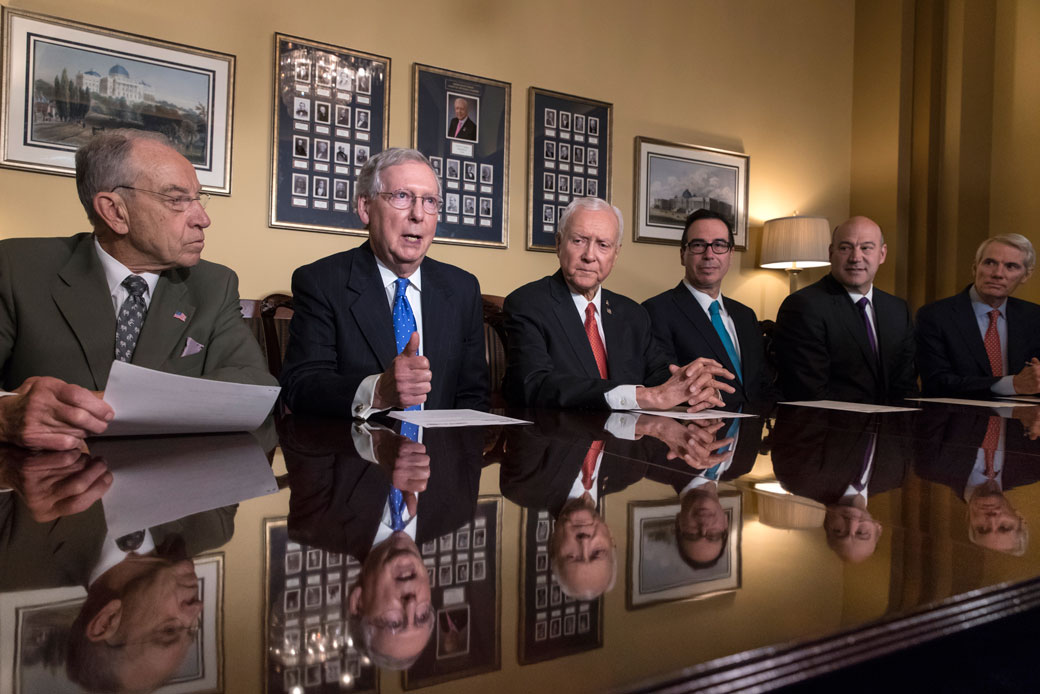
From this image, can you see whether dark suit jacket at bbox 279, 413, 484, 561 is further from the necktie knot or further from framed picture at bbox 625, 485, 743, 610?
the necktie knot

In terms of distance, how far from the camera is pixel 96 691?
353 millimetres

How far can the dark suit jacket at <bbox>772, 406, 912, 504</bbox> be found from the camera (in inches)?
36.8

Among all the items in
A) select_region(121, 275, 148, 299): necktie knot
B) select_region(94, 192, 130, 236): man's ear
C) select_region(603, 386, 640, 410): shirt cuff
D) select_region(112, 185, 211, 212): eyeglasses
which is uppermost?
select_region(112, 185, 211, 212): eyeglasses

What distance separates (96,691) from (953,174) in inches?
242

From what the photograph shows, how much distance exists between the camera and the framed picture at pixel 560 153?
15.6 ft

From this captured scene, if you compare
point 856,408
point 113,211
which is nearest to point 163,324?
point 113,211

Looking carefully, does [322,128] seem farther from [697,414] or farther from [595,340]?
[697,414]

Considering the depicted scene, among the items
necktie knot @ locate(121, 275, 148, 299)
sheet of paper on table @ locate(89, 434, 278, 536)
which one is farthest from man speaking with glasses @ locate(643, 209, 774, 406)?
sheet of paper on table @ locate(89, 434, 278, 536)

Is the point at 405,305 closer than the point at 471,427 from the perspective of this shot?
No

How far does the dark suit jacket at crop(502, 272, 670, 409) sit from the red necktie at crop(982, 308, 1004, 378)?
202 centimetres

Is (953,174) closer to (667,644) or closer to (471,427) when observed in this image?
(471,427)

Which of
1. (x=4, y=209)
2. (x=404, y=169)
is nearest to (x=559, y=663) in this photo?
(x=404, y=169)

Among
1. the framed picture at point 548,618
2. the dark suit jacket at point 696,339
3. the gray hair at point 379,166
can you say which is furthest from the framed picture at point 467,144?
the framed picture at point 548,618

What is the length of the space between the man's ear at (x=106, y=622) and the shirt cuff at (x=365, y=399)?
1238 millimetres
